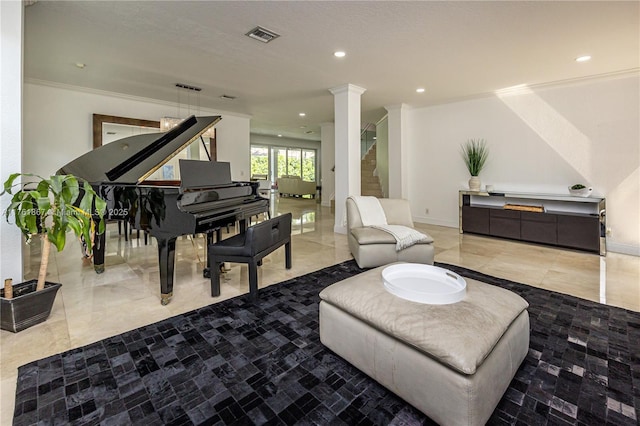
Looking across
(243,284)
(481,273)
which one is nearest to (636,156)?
(481,273)

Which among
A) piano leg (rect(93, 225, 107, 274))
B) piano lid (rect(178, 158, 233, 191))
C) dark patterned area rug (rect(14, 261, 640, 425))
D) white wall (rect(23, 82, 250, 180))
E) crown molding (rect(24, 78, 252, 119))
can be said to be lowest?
dark patterned area rug (rect(14, 261, 640, 425))

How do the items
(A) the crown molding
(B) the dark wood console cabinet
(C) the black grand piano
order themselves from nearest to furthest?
1. (C) the black grand piano
2. (B) the dark wood console cabinet
3. (A) the crown molding

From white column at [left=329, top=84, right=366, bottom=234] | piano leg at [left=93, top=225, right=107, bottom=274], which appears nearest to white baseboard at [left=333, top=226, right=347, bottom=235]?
white column at [left=329, top=84, right=366, bottom=234]

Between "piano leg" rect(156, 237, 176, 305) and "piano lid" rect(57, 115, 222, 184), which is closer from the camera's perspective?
"piano leg" rect(156, 237, 176, 305)

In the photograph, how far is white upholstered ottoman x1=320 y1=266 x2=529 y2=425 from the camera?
117 cm

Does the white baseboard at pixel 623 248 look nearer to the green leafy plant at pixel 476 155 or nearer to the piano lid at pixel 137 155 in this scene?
the green leafy plant at pixel 476 155

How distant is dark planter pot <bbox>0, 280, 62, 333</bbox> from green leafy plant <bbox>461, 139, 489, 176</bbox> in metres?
6.06

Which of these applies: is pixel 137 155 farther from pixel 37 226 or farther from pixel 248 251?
pixel 248 251

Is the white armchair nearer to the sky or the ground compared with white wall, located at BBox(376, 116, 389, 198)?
nearer to the ground

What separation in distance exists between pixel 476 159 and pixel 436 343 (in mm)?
5177

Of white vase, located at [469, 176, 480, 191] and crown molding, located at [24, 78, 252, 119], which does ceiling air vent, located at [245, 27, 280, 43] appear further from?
white vase, located at [469, 176, 480, 191]

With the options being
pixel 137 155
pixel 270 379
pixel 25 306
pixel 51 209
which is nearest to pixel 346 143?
pixel 137 155

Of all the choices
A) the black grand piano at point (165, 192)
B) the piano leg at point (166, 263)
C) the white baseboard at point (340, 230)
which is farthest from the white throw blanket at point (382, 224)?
the piano leg at point (166, 263)

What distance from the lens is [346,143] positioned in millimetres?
5285
